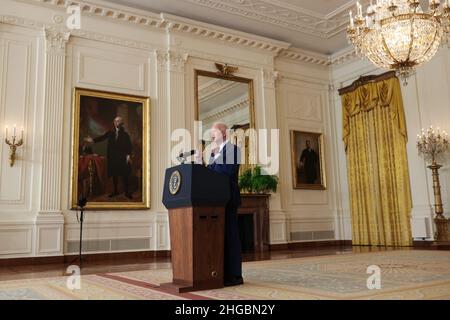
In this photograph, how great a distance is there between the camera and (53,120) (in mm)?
7434

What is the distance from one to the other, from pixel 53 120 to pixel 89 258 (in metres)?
2.44

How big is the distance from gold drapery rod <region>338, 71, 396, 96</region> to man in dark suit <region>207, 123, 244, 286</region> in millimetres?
6886

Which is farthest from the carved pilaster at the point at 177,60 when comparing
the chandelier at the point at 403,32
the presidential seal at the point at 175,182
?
the presidential seal at the point at 175,182

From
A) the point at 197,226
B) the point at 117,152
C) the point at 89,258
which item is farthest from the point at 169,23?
the point at 197,226

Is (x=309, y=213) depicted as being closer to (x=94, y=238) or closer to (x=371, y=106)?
(x=371, y=106)

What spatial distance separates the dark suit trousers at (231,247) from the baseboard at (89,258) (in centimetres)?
426

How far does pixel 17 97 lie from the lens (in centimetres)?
727

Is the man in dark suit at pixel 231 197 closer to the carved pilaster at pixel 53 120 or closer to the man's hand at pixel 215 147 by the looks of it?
the man's hand at pixel 215 147

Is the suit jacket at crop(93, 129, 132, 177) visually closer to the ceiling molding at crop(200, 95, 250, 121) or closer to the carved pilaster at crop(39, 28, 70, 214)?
the carved pilaster at crop(39, 28, 70, 214)

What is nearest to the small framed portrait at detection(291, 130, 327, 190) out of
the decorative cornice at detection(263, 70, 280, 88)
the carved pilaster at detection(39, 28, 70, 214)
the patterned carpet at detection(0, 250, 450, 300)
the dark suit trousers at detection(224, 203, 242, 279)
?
the decorative cornice at detection(263, 70, 280, 88)

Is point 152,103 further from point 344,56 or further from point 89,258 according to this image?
point 344,56

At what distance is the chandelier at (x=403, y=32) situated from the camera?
216 inches
